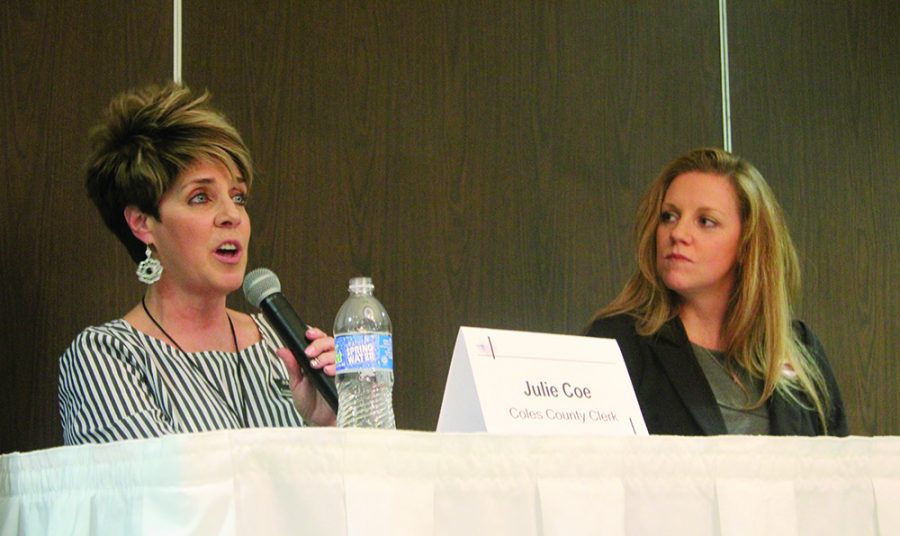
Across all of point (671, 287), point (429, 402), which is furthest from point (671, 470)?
point (429, 402)

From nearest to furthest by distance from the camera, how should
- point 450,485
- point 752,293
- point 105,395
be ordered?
point 450,485 → point 105,395 → point 752,293

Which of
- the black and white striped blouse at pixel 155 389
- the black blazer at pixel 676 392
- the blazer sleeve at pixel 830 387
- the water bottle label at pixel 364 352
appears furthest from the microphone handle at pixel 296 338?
the blazer sleeve at pixel 830 387

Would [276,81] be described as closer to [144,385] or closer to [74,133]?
[74,133]

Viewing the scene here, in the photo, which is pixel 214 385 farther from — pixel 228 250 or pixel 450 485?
pixel 450 485

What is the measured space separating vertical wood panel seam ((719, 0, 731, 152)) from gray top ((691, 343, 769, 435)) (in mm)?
858

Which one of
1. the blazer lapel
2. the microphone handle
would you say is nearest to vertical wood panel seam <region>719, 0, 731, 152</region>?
the blazer lapel

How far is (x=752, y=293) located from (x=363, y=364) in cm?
141

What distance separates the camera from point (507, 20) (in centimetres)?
308

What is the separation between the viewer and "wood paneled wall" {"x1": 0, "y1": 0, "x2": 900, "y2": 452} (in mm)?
2521

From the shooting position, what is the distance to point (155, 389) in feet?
6.73

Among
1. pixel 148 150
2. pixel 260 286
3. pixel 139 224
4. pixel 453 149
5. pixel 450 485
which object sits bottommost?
pixel 450 485

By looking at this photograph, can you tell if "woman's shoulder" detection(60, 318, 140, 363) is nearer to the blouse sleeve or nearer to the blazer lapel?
the blouse sleeve

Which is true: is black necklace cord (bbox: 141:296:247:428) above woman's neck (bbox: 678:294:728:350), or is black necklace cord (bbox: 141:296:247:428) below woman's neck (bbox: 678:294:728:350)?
below

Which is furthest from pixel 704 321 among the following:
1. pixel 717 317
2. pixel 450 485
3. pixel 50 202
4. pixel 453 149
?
pixel 450 485
